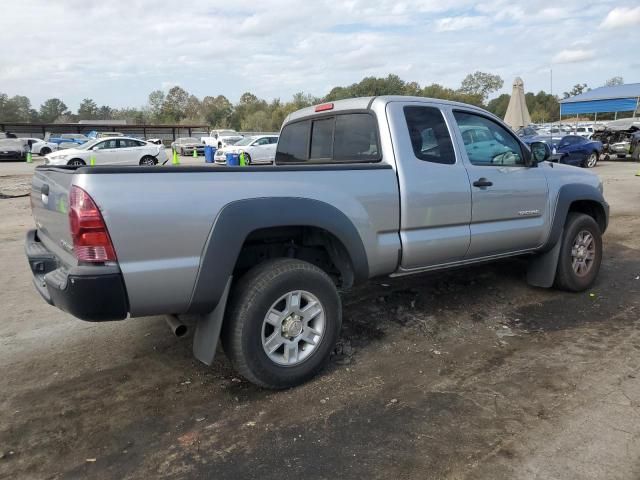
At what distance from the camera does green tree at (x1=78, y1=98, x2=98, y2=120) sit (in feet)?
380

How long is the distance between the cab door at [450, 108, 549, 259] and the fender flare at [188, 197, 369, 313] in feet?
5.28

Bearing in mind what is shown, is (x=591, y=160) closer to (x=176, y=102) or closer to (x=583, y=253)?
(x=583, y=253)

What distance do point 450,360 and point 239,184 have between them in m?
2.06

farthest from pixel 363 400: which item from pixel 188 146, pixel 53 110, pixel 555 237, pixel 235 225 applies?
pixel 53 110

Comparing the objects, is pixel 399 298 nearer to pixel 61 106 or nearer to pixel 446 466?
pixel 446 466

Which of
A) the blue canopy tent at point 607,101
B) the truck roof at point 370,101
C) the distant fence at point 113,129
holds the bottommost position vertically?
the truck roof at point 370,101

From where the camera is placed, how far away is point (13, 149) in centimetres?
3372

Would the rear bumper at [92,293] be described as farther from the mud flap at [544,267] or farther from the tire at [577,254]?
the tire at [577,254]

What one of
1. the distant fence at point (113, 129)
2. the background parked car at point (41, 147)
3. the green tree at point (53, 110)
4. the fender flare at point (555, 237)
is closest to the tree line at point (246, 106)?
the green tree at point (53, 110)

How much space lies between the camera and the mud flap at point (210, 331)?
10.1 ft

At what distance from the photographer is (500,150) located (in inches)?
182

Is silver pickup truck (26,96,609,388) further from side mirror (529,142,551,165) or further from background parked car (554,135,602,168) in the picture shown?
background parked car (554,135,602,168)

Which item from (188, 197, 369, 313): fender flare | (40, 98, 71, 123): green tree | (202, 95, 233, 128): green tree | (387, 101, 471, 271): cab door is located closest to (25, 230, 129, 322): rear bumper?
(188, 197, 369, 313): fender flare

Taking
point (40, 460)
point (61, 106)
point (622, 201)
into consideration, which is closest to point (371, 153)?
point (40, 460)
